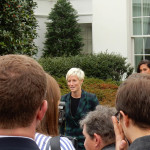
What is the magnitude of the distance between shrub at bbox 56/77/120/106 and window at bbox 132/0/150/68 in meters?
3.58

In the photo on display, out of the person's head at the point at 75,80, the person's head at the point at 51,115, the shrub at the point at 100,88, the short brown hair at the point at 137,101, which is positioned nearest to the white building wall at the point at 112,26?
the shrub at the point at 100,88

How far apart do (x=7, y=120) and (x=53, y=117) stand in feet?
3.98

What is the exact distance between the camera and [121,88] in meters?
2.16

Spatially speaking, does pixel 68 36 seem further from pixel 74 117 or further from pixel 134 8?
pixel 74 117

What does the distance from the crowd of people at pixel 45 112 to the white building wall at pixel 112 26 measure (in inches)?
477

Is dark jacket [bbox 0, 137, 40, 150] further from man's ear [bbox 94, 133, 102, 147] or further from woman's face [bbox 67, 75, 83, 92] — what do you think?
woman's face [bbox 67, 75, 83, 92]

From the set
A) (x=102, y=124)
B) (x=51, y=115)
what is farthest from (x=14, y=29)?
(x=51, y=115)

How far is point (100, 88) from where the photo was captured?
11117 millimetres

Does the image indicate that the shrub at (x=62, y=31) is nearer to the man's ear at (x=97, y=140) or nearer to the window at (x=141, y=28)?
the window at (x=141, y=28)

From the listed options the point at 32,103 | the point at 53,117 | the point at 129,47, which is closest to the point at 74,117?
the point at 53,117

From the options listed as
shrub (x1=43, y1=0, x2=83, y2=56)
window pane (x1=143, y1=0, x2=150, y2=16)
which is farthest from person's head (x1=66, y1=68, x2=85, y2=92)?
shrub (x1=43, y1=0, x2=83, y2=56)

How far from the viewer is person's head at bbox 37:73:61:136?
2.78 meters

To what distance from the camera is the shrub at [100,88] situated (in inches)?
385

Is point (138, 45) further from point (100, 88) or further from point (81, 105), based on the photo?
point (81, 105)
